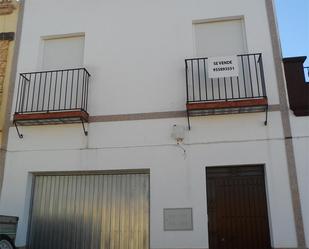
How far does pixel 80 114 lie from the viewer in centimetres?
758

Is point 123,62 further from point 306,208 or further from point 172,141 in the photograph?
point 306,208

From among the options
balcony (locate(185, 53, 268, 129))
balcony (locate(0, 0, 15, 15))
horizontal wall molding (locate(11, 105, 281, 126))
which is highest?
balcony (locate(0, 0, 15, 15))

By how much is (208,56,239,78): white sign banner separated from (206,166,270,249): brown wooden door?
1903 mm

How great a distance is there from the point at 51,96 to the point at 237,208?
4.77 meters

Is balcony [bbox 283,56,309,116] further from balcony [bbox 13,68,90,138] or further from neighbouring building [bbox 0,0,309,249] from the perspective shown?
balcony [bbox 13,68,90,138]

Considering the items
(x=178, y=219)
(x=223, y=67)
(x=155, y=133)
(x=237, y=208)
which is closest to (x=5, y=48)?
(x=155, y=133)

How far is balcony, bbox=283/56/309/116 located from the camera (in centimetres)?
716

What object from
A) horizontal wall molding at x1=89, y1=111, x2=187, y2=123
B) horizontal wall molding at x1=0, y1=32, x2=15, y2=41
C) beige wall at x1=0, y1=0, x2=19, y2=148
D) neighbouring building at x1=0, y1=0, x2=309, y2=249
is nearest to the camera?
neighbouring building at x1=0, y1=0, x2=309, y2=249

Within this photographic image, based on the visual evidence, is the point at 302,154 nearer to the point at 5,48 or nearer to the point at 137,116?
the point at 137,116

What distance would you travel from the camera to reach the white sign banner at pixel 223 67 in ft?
24.0

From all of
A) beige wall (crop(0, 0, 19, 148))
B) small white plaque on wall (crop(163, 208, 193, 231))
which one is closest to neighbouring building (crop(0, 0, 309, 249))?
small white plaque on wall (crop(163, 208, 193, 231))

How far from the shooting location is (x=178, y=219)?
6965 mm

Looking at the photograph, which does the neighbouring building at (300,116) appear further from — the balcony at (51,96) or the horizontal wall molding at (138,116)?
the balcony at (51,96)

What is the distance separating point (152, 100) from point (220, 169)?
6.75 ft
